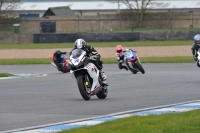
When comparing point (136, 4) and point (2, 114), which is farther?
point (136, 4)

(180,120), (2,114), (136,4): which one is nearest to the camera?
(180,120)

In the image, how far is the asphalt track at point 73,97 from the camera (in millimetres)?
11758

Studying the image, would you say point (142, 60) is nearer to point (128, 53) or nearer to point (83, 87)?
point (128, 53)

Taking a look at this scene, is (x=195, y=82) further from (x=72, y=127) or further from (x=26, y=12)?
(x=26, y=12)

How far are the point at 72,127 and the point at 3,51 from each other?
3224 cm

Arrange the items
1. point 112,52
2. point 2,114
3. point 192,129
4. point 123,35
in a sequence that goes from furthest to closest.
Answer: point 123,35, point 112,52, point 2,114, point 192,129

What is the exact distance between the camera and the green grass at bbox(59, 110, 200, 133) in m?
8.71

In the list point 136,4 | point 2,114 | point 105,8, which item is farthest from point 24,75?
point 105,8

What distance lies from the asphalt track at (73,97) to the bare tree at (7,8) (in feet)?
123

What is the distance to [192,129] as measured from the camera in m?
8.62

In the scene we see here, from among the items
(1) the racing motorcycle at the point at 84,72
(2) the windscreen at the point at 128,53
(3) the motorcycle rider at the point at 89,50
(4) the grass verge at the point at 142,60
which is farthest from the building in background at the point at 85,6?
(1) the racing motorcycle at the point at 84,72

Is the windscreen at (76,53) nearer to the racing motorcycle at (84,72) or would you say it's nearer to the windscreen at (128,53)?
the racing motorcycle at (84,72)

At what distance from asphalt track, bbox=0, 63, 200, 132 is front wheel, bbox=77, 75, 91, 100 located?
16 centimetres

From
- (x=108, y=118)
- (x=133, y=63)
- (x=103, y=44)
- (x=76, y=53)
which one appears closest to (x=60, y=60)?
(x=133, y=63)
